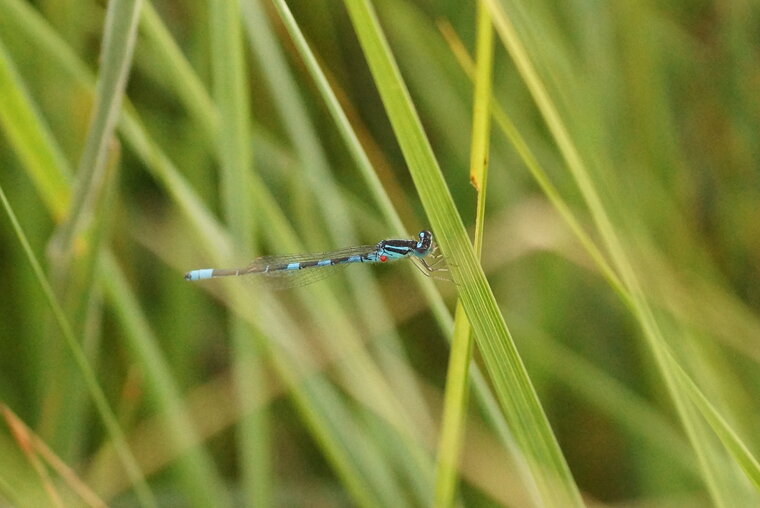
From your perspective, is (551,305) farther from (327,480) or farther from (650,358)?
(327,480)

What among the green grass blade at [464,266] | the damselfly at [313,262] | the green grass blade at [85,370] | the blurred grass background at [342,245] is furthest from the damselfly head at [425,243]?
the green grass blade at [85,370]

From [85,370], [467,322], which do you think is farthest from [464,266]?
[85,370]

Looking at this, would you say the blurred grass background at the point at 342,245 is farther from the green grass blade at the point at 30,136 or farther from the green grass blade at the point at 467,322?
the green grass blade at the point at 467,322

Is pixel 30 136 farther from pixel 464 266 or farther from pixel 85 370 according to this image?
pixel 464 266

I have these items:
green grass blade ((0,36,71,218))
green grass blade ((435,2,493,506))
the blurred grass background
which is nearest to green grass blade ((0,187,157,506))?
the blurred grass background

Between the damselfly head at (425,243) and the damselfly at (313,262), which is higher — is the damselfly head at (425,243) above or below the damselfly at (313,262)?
below

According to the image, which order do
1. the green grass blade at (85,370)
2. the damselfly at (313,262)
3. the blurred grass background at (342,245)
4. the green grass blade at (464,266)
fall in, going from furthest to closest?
the damselfly at (313,262) < the blurred grass background at (342,245) < the green grass blade at (85,370) < the green grass blade at (464,266)
